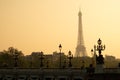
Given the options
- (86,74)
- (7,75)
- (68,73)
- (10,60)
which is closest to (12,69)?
(7,75)

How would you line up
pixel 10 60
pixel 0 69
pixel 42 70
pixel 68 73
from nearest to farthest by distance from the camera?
1. pixel 68 73
2. pixel 42 70
3. pixel 0 69
4. pixel 10 60

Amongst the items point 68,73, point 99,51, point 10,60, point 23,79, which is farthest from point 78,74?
point 10,60

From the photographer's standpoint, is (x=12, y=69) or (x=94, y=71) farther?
(x=12, y=69)

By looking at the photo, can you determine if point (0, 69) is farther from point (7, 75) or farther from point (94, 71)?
point (94, 71)

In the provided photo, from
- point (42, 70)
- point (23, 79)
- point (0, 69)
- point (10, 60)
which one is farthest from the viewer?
point (10, 60)

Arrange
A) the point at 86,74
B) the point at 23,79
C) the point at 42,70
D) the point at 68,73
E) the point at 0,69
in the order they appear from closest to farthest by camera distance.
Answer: the point at 86,74, the point at 68,73, the point at 42,70, the point at 23,79, the point at 0,69

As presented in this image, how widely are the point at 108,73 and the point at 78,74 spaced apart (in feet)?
28.0

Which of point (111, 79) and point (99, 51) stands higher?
point (99, 51)

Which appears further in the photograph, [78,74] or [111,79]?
[78,74]

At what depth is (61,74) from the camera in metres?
70.4

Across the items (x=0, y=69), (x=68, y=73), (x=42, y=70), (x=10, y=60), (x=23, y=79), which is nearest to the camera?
(x=68, y=73)

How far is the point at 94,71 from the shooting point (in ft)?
A: 202

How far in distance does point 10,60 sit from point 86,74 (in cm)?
9088

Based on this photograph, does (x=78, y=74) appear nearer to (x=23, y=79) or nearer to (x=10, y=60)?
(x=23, y=79)
